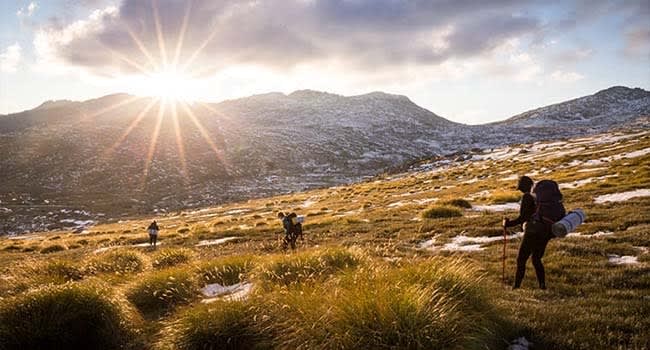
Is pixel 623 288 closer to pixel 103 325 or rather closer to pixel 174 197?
pixel 103 325

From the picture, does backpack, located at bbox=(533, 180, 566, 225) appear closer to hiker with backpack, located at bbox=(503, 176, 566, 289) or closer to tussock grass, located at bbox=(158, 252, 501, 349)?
hiker with backpack, located at bbox=(503, 176, 566, 289)

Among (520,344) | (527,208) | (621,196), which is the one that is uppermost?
(527,208)

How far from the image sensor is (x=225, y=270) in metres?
11.5

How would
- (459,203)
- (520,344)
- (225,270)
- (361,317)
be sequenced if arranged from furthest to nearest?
(459,203)
(225,270)
(520,344)
(361,317)

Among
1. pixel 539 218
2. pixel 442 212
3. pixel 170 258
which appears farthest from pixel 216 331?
pixel 442 212

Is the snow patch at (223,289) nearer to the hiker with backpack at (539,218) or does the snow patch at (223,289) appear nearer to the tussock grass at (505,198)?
the hiker with backpack at (539,218)

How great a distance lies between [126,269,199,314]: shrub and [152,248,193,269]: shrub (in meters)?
4.34

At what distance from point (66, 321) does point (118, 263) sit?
753 centimetres

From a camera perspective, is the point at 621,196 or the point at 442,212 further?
the point at 442,212

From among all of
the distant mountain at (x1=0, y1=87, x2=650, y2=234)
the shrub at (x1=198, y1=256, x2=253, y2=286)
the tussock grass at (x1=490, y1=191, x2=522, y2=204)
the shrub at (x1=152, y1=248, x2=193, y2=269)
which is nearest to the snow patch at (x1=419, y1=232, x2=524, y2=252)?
the shrub at (x1=198, y1=256, x2=253, y2=286)


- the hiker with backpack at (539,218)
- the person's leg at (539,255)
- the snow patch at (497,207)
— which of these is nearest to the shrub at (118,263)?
the hiker with backpack at (539,218)

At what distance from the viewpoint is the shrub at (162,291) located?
393 inches

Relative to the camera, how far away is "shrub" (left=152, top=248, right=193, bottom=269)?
15.0 metres

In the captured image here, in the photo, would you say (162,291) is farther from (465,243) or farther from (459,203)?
(459,203)
